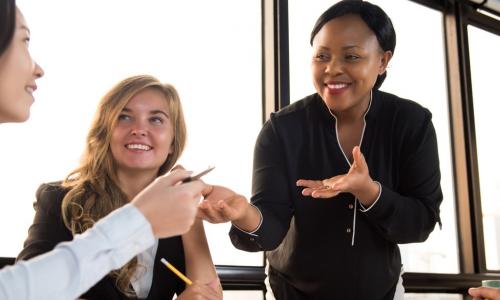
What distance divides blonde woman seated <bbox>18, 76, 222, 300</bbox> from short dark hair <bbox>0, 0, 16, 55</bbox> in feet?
2.62

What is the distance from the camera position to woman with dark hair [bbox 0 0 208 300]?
832 millimetres

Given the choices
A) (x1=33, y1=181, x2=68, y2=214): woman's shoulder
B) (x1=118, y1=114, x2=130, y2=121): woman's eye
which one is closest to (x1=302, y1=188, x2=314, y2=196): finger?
(x1=118, y1=114, x2=130, y2=121): woman's eye

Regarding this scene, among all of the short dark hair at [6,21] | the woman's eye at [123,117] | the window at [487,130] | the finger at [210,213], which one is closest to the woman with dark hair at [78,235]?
the short dark hair at [6,21]

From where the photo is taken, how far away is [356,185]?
159 cm

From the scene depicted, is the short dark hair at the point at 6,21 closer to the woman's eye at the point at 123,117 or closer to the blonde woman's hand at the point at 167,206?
the blonde woman's hand at the point at 167,206

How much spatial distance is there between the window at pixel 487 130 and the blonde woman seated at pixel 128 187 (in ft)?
10.3

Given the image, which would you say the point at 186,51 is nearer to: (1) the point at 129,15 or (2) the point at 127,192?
(1) the point at 129,15

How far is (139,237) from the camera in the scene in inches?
35.4

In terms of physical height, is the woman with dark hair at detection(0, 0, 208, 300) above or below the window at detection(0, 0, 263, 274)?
below

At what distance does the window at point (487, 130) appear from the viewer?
4.31m

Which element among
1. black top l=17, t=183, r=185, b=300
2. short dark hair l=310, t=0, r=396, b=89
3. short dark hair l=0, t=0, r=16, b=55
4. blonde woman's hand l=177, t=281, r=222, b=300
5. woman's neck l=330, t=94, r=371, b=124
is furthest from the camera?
woman's neck l=330, t=94, r=371, b=124

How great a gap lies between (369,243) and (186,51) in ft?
5.06

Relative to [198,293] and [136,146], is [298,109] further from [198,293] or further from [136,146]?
[198,293]

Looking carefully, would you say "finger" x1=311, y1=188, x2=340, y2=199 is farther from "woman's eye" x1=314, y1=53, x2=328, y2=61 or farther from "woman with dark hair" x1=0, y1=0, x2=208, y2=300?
"woman with dark hair" x1=0, y1=0, x2=208, y2=300
